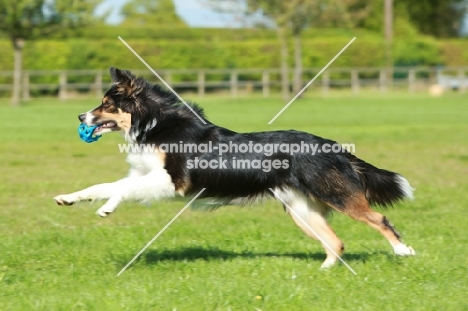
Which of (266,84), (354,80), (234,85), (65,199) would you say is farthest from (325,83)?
(65,199)

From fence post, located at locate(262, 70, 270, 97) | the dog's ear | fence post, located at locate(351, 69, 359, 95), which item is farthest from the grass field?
fence post, located at locate(351, 69, 359, 95)

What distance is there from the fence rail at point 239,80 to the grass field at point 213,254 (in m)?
28.7

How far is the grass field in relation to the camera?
6309mm

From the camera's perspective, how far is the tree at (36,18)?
3709cm

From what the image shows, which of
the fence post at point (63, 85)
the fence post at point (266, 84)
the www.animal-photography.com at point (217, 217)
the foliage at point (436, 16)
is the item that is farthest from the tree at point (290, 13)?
the foliage at point (436, 16)

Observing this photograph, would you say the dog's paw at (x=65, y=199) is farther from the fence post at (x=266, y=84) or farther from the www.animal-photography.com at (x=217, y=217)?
the fence post at (x=266, y=84)

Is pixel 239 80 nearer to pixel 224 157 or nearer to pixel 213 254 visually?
pixel 213 254

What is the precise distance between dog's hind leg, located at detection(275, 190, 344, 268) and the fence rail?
36199 mm

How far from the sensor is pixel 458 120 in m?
28.0

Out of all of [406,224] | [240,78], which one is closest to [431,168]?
[406,224]

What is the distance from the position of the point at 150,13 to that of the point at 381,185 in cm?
→ 8028

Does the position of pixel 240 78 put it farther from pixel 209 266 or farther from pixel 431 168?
pixel 209 266

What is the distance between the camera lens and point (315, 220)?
7871 mm

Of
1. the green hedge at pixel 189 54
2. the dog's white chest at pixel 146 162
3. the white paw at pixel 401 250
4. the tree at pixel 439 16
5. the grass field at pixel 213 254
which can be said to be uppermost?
the tree at pixel 439 16
